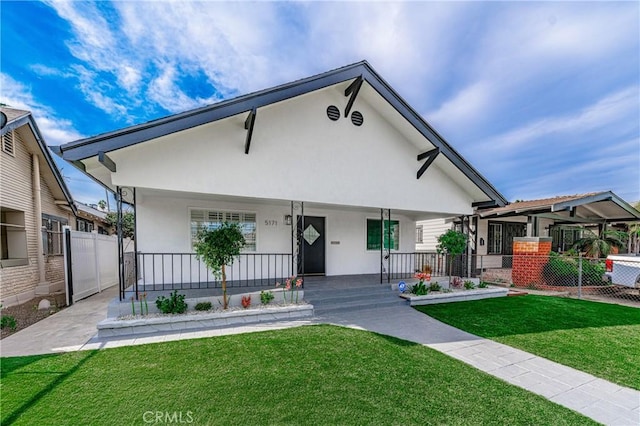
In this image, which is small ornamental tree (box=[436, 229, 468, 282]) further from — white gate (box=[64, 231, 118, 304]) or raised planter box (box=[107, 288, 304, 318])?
white gate (box=[64, 231, 118, 304])

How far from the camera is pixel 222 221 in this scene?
27.1 ft

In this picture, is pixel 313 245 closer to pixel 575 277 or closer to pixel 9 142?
pixel 575 277

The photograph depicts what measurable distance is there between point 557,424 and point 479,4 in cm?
887

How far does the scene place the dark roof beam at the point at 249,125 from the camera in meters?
5.83

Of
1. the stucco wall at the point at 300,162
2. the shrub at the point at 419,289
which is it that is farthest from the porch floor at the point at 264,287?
the stucco wall at the point at 300,162

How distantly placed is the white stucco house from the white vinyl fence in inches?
76.1

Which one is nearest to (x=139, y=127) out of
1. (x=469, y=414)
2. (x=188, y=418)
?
(x=188, y=418)

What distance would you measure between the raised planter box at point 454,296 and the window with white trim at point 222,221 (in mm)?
4991

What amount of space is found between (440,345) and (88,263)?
36.3 ft

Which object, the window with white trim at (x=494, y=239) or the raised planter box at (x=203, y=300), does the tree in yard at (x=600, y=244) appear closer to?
the window with white trim at (x=494, y=239)

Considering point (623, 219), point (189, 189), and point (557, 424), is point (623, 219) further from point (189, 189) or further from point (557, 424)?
point (189, 189)

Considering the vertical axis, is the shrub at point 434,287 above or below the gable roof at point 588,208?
below

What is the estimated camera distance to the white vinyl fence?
793 centimetres

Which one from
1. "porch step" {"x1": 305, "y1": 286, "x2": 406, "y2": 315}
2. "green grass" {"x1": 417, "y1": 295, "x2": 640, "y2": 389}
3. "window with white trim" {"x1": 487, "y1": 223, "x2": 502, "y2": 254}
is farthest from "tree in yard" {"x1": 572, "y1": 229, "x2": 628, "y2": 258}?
"porch step" {"x1": 305, "y1": 286, "x2": 406, "y2": 315}
